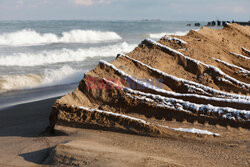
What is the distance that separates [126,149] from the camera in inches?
100

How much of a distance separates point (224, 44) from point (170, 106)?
1.92 m

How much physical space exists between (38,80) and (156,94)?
6726 mm

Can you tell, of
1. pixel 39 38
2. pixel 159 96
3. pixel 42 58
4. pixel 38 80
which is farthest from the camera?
pixel 39 38

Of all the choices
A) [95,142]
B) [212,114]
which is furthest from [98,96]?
[212,114]

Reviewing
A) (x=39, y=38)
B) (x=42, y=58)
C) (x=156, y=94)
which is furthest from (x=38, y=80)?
(x=39, y=38)

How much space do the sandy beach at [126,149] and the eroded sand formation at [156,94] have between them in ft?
0.37

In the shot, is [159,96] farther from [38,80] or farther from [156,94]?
[38,80]

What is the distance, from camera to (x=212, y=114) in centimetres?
291

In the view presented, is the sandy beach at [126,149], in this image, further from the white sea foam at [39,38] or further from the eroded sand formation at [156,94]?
the white sea foam at [39,38]

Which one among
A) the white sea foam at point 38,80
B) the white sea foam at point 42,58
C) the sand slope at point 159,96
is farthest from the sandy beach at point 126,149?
the white sea foam at point 42,58

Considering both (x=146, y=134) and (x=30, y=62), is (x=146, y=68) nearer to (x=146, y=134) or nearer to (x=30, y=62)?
(x=146, y=134)

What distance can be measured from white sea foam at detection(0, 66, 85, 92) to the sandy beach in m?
5.30

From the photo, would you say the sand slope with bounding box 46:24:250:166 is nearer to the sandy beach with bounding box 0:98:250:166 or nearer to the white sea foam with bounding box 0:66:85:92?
the sandy beach with bounding box 0:98:250:166

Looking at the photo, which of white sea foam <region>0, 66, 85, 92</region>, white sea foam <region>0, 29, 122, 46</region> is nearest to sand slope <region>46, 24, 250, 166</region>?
white sea foam <region>0, 66, 85, 92</region>
